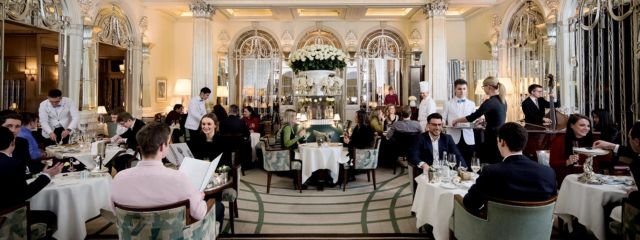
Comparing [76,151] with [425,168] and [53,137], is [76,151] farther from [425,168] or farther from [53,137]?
[425,168]

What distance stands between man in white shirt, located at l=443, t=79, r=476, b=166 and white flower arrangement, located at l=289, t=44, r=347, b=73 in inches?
94.1

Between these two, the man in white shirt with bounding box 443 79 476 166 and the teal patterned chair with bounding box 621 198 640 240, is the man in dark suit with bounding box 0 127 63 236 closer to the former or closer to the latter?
the teal patterned chair with bounding box 621 198 640 240

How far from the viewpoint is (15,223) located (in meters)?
2.79

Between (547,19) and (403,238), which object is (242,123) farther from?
(547,19)

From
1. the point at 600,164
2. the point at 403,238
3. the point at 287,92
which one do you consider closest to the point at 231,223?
the point at 403,238

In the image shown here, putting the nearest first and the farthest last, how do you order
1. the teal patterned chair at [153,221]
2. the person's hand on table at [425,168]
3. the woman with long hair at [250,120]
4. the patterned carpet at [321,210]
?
the teal patterned chair at [153,221] < the person's hand on table at [425,168] < the patterned carpet at [321,210] < the woman with long hair at [250,120]

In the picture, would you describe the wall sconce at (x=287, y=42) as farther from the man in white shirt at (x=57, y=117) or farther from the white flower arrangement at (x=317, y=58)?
the man in white shirt at (x=57, y=117)

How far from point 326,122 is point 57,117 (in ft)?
15.2

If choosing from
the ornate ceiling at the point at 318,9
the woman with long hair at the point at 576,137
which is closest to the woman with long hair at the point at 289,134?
the woman with long hair at the point at 576,137

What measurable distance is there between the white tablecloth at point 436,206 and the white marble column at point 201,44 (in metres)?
8.42

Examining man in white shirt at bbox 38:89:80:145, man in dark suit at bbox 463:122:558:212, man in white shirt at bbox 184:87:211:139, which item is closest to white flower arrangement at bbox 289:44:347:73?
man in white shirt at bbox 184:87:211:139

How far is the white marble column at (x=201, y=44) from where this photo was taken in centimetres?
1084

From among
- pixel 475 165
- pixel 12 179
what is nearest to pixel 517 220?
pixel 475 165

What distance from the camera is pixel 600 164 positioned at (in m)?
4.63
